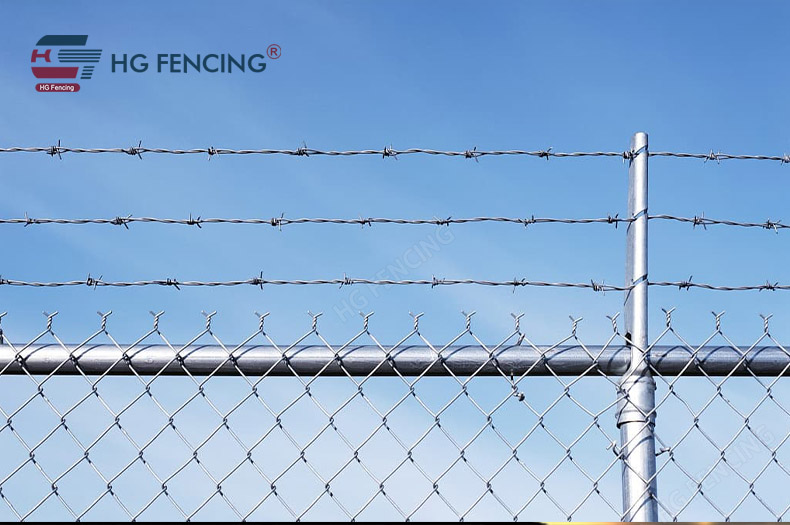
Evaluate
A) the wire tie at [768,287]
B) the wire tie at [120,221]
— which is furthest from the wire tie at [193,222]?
the wire tie at [768,287]

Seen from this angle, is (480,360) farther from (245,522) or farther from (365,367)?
(245,522)

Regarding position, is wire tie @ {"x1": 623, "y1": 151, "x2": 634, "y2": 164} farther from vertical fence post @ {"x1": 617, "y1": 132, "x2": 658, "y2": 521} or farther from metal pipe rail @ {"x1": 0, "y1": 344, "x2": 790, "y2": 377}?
metal pipe rail @ {"x1": 0, "y1": 344, "x2": 790, "y2": 377}

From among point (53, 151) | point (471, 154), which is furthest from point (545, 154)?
point (53, 151)

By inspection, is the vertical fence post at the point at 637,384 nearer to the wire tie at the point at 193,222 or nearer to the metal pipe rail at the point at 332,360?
the metal pipe rail at the point at 332,360

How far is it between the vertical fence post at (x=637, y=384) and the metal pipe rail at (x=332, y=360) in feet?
0.17

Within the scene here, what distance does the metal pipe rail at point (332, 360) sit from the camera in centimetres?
270

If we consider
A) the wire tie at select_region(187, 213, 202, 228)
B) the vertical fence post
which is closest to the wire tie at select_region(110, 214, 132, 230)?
the wire tie at select_region(187, 213, 202, 228)

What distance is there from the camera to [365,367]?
2691 millimetres

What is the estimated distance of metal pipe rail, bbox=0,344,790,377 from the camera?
8.84 ft

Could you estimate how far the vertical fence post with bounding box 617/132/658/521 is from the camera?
2.62 meters

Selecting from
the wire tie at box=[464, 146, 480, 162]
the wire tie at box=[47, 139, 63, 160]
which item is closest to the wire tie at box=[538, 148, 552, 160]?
the wire tie at box=[464, 146, 480, 162]

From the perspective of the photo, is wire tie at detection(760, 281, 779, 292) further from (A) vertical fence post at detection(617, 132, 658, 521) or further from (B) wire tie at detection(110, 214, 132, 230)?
(B) wire tie at detection(110, 214, 132, 230)

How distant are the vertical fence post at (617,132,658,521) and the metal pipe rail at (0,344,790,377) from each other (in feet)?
0.17

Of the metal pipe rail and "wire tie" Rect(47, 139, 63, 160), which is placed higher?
"wire tie" Rect(47, 139, 63, 160)
